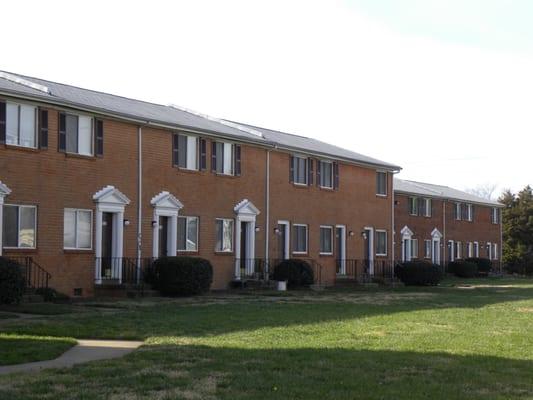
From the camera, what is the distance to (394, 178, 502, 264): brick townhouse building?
5169 cm

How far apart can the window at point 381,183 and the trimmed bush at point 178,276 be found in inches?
684

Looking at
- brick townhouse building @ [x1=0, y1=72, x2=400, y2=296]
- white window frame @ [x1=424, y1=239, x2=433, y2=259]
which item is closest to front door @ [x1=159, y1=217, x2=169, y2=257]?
brick townhouse building @ [x1=0, y1=72, x2=400, y2=296]

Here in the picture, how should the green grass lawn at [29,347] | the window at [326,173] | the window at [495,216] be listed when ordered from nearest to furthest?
the green grass lawn at [29,347]
the window at [326,173]
the window at [495,216]

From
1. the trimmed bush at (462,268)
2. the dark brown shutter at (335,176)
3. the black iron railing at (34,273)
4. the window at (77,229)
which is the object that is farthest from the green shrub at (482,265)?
the black iron railing at (34,273)

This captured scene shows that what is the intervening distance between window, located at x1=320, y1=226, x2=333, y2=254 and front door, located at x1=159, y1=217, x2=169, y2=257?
10291 millimetres

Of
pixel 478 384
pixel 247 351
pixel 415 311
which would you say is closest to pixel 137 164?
pixel 415 311

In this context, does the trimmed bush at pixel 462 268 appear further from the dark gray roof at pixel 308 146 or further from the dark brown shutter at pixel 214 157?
the dark brown shutter at pixel 214 157

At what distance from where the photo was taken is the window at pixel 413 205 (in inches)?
2064

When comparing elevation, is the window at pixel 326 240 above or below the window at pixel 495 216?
below

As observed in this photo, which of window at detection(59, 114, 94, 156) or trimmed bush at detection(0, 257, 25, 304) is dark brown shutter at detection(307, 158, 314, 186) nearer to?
window at detection(59, 114, 94, 156)

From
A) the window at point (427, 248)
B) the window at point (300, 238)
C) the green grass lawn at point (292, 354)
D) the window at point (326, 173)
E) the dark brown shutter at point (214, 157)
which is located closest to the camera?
the green grass lawn at point (292, 354)

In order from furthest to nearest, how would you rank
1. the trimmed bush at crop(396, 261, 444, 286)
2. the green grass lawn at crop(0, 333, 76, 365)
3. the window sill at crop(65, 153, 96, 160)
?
the trimmed bush at crop(396, 261, 444, 286)
the window sill at crop(65, 153, 96, 160)
the green grass lawn at crop(0, 333, 76, 365)

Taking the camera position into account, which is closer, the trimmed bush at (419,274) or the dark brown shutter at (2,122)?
the dark brown shutter at (2,122)

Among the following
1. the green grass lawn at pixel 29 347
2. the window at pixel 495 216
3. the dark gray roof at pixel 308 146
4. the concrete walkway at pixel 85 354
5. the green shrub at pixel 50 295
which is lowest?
the concrete walkway at pixel 85 354
